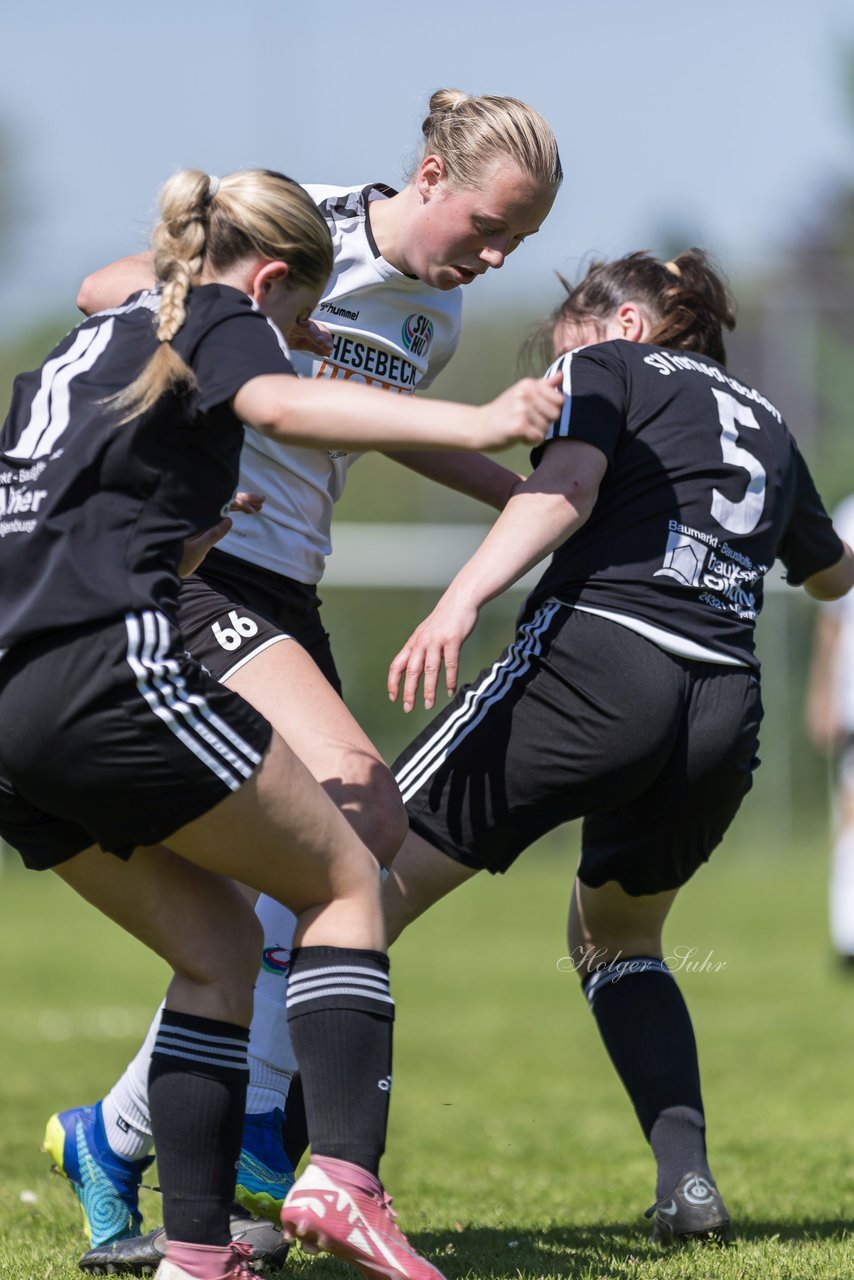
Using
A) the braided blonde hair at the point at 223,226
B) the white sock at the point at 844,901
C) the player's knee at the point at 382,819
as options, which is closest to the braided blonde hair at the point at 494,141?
the braided blonde hair at the point at 223,226

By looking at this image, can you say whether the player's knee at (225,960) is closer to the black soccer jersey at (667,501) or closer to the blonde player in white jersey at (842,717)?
the black soccer jersey at (667,501)

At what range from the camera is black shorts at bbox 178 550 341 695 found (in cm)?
336

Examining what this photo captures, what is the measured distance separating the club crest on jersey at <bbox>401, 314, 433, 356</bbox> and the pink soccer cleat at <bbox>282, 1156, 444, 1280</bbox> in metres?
1.99

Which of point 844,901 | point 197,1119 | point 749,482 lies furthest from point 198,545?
point 844,901

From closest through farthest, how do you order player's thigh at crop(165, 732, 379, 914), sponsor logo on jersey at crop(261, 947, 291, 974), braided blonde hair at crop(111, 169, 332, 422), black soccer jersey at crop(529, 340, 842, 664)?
player's thigh at crop(165, 732, 379, 914) < braided blonde hair at crop(111, 169, 332, 422) < black soccer jersey at crop(529, 340, 842, 664) < sponsor logo on jersey at crop(261, 947, 291, 974)

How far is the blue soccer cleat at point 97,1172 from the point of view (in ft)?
11.6

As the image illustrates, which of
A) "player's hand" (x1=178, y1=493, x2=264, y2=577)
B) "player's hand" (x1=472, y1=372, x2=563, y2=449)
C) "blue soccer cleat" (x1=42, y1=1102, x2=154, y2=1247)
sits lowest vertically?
"blue soccer cleat" (x1=42, y1=1102, x2=154, y2=1247)

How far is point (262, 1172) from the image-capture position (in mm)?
3465

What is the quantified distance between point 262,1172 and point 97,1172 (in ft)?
1.28

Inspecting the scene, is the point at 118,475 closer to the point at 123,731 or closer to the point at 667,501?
the point at 123,731

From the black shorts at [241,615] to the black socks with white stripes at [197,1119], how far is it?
0.70 meters

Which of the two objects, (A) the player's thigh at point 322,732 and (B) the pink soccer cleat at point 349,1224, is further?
(A) the player's thigh at point 322,732

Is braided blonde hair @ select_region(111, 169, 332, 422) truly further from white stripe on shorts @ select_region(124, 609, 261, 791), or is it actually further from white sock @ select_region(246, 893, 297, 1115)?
white sock @ select_region(246, 893, 297, 1115)

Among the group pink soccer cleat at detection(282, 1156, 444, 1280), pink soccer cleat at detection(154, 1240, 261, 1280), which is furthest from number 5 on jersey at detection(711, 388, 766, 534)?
pink soccer cleat at detection(154, 1240, 261, 1280)
